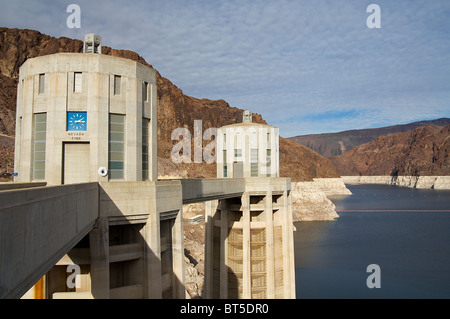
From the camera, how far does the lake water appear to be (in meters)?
52.2

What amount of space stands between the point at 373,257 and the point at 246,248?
44.6 m

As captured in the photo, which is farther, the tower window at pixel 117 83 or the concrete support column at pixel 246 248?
the concrete support column at pixel 246 248

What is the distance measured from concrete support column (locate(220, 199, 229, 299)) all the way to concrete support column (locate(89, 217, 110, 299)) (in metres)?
22.9

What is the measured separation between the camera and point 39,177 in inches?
601

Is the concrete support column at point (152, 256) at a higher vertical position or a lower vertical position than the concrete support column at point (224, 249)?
higher

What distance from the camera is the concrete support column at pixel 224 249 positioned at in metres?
35.4

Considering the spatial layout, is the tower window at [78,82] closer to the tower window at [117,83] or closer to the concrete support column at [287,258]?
the tower window at [117,83]

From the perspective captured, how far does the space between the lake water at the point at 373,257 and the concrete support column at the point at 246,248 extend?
18929mm

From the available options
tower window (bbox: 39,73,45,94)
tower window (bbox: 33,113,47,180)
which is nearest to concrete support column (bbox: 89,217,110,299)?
tower window (bbox: 33,113,47,180)

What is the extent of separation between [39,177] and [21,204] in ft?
32.3

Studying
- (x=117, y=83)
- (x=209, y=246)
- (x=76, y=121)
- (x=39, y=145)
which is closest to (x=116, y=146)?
(x=76, y=121)

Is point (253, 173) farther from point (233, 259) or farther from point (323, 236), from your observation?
point (323, 236)

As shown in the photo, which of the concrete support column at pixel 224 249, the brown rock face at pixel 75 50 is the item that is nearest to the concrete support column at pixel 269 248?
the concrete support column at pixel 224 249
